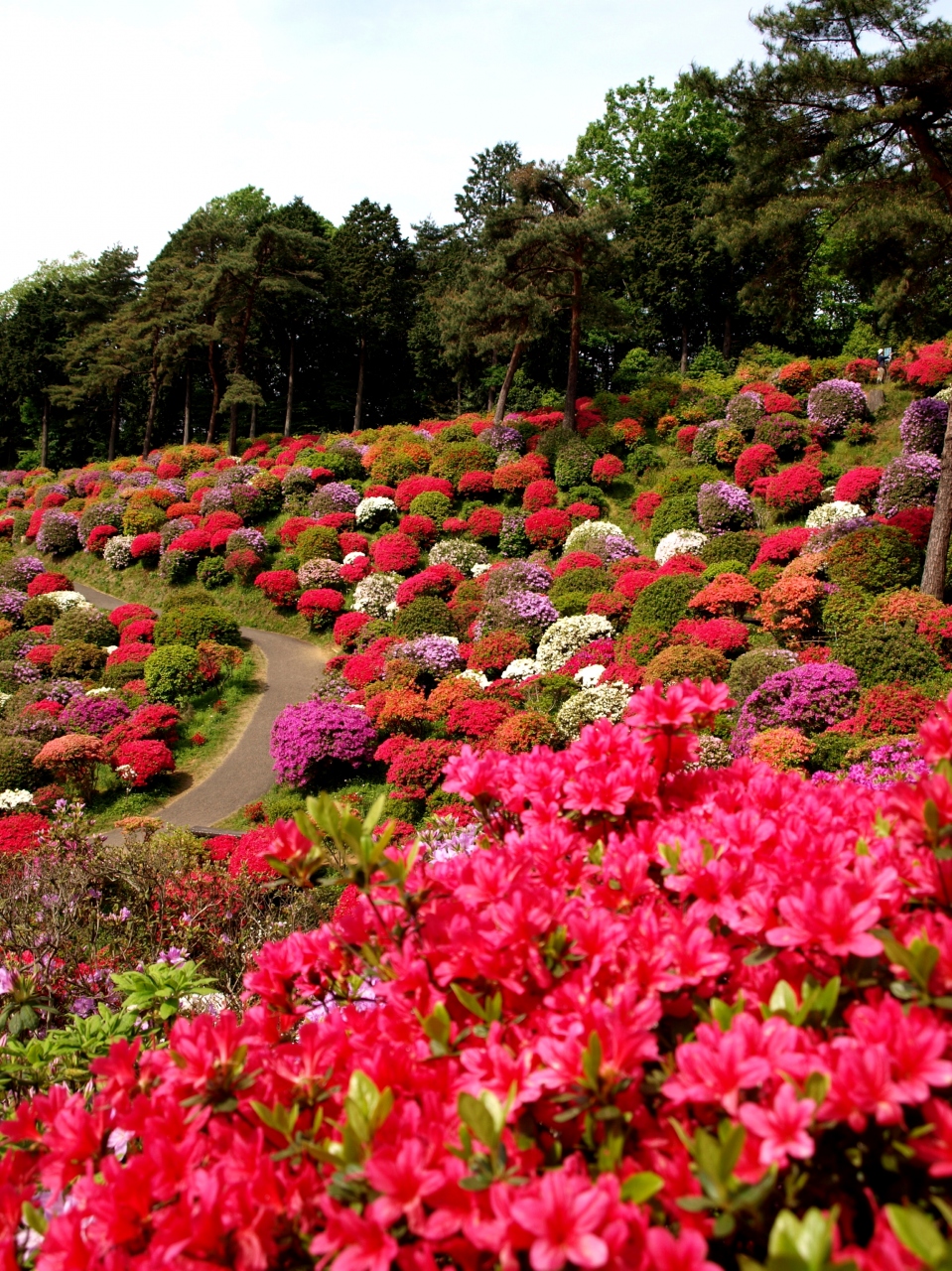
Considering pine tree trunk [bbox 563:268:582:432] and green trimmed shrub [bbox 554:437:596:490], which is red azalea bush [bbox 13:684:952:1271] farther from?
pine tree trunk [bbox 563:268:582:432]

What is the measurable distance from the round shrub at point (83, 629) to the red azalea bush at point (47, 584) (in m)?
4.09

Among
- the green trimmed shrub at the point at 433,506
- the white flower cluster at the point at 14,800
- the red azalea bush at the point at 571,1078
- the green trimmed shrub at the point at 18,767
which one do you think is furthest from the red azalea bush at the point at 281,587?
the red azalea bush at the point at 571,1078

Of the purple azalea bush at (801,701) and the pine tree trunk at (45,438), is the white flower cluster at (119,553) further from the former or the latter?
the purple azalea bush at (801,701)

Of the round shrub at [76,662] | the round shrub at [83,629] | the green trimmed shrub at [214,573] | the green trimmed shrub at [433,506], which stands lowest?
the round shrub at [76,662]

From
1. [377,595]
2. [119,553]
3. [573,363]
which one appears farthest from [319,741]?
[119,553]

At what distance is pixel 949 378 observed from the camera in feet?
58.9

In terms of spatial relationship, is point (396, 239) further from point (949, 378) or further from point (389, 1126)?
point (389, 1126)

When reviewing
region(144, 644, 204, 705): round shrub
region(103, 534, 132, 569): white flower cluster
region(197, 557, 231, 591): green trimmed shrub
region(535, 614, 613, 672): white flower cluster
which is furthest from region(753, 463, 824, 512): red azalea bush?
region(103, 534, 132, 569): white flower cluster

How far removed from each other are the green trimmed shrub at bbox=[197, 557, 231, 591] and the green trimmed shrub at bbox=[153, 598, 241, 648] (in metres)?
3.74

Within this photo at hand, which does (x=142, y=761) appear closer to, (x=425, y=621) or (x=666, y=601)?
(x=425, y=621)

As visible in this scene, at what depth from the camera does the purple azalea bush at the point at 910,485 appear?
1388cm

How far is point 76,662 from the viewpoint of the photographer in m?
16.9

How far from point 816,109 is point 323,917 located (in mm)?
13237

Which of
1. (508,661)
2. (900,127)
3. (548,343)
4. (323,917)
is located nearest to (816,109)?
(900,127)
